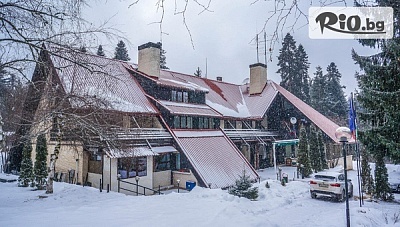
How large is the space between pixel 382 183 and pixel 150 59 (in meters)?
18.5

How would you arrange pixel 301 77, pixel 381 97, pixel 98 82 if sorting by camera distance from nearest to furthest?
pixel 98 82, pixel 381 97, pixel 301 77

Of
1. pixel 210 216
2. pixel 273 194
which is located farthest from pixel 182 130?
pixel 210 216

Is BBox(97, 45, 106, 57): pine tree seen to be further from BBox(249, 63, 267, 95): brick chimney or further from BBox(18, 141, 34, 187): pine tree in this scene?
BBox(249, 63, 267, 95): brick chimney

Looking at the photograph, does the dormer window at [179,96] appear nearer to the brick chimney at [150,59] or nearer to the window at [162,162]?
the brick chimney at [150,59]

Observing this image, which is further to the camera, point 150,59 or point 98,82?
point 150,59

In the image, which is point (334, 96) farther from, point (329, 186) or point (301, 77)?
point (329, 186)

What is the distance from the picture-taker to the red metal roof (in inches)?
709

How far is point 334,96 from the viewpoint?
51594 millimetres

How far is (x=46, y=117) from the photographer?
10.3m

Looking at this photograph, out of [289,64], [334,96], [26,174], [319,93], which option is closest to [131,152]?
[26,174]

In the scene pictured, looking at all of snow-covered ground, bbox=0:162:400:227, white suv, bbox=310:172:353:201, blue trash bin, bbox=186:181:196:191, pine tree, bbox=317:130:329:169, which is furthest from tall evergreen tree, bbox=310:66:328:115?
blue trash bin, bbox=186:181:196:191

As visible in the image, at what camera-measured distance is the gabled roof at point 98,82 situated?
588 cm

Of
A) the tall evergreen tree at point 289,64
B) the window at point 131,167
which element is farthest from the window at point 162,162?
the tall evergreen tree at point 289,64

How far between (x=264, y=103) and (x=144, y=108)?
48.4 feet
